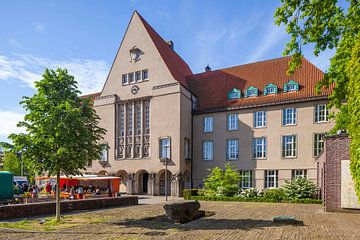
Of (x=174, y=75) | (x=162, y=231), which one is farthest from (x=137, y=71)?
(x=162, y=231)

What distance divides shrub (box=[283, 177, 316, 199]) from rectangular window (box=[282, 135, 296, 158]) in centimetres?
505

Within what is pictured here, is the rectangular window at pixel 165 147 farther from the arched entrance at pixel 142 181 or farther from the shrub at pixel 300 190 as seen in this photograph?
the shrub at pixel 300 190

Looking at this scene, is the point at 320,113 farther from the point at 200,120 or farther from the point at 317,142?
the point at 200,120

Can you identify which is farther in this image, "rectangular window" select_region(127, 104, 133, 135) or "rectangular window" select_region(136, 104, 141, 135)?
"rectangular window" select_region(127, 104, 133, 135)

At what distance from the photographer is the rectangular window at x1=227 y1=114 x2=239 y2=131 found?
34.4 m

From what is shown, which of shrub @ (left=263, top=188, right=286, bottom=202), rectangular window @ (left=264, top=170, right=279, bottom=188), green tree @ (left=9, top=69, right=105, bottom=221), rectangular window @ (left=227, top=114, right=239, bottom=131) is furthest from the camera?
rectangular window @ (left=227, top=114, right=239, bottom=131)

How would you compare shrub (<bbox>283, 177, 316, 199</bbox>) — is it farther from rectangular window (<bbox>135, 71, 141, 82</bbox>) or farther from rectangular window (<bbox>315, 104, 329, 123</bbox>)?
rectangular window (<bbox>135, 71, 141, 82</bbox>)

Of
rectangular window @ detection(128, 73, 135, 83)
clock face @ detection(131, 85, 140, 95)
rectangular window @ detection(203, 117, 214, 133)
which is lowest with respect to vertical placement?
rectangular window @ detection(203, 117, 214, 133)

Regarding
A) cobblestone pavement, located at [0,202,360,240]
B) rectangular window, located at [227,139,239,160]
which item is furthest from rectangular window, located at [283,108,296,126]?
cobblestone pavement, located at [0,202,360,240]

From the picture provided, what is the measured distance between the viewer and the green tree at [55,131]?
1348cm

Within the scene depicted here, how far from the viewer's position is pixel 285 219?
1334cm

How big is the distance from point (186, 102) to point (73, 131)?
23.5 meters

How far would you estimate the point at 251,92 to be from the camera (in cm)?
3488

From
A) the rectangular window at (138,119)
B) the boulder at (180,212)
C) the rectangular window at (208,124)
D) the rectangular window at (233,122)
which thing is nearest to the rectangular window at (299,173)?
the rectangular window at (233,122)
